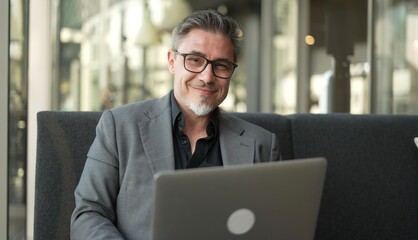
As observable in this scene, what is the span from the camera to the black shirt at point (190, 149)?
166 cm

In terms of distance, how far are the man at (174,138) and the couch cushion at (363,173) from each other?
0.43 metres

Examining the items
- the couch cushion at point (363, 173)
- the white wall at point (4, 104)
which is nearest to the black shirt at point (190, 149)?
the couch cushion at point (363, 173)

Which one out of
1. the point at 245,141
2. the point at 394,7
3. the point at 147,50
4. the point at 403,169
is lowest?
the point at 403,169

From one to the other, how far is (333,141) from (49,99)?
2359 millimetres

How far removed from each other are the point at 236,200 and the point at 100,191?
56 cm

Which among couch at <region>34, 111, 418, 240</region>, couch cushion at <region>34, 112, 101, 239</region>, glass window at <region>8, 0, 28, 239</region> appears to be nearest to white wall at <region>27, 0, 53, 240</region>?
glass window at <region>8, 0, 28, 239</region>

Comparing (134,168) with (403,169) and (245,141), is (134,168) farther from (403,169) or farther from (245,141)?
(403,169)

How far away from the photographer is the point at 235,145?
5.56ft

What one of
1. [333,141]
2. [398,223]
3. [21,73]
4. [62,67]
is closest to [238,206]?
[333,141]

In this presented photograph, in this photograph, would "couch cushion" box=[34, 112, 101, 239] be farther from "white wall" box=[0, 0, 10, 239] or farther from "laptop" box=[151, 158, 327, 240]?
"laptop" box=[151, 158, 327, 240]

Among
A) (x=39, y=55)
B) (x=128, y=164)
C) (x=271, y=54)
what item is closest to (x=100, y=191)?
(x=128, y=164)

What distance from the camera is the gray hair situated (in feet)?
5.47

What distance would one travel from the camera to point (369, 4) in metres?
5.29

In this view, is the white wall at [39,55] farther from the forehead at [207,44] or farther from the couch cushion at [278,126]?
the forehead at [207,44]
